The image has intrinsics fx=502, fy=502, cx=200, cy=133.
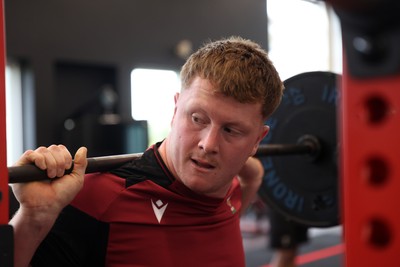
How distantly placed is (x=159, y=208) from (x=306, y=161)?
1042mm

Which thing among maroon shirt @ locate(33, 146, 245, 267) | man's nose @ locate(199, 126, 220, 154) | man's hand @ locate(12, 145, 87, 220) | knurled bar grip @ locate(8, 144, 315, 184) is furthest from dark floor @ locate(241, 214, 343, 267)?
man's hand @ locate(12, 145, 87, 220)

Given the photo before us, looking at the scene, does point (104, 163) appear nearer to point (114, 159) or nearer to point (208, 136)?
point (114, 159)

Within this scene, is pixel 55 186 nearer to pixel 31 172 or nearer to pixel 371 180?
pixel 31 172

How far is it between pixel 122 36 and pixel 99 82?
2.43 feet

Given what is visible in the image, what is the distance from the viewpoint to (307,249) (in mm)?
5789

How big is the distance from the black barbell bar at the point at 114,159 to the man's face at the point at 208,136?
157 mm

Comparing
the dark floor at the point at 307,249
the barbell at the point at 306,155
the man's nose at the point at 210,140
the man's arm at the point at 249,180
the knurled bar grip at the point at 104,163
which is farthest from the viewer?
the dark floor at the point at 307,249

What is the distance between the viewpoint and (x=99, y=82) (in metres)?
7.20

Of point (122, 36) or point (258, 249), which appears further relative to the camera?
point (122, 36)

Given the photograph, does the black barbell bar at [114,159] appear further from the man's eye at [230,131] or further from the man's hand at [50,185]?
the man's eye at [230,131]

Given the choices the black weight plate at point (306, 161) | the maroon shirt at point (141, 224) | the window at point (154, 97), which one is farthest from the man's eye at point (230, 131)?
the window at point (154, 97)

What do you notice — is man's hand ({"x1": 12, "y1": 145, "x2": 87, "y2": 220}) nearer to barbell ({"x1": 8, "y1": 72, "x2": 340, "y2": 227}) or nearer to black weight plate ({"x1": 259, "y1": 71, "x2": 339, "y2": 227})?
barbell ({"x1": 8, "y1": 72, "x2": 340, "y2": 227})

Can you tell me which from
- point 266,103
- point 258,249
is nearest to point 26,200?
point 266,103

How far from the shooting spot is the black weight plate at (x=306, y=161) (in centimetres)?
219
